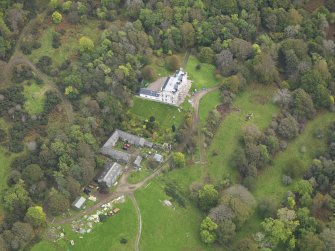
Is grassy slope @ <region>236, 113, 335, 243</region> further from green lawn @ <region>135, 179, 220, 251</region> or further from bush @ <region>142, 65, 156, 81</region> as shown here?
bush @ <region>142, 65, 156, 81</region>

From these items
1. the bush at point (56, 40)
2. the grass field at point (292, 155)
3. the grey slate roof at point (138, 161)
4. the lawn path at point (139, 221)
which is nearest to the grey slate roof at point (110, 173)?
the grey slate roof at point (138, 161)

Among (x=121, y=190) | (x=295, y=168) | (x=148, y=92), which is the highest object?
(x=148, y=92)

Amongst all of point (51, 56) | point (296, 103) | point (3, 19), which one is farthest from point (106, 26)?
point (296, 103)

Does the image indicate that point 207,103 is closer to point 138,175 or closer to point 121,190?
point 138,175

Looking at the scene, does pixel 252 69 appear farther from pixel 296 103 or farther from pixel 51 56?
pixel 51 56

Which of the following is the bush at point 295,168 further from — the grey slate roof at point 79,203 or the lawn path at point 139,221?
the grey slate roof at point 79,203

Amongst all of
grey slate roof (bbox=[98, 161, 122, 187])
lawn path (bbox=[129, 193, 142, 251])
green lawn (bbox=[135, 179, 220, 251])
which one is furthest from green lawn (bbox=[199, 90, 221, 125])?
lawn path (bbox=[129, 193, 142, 251])

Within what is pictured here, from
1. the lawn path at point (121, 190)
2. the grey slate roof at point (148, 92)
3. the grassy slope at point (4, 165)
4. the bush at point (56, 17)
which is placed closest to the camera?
the lawn path at point (121, 190)

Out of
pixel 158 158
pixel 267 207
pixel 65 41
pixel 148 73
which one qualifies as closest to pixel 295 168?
pixel 267 207
